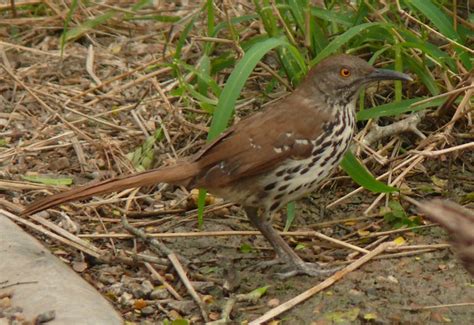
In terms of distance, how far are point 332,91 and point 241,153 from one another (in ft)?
1.69

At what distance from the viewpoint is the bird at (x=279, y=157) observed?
4.55 meters

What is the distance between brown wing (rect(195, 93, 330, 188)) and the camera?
455 centimetres

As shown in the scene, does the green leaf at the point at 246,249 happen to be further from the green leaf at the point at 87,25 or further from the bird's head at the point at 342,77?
the green leaf at the point at 87,25

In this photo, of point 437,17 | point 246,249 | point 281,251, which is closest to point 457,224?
point 281,251

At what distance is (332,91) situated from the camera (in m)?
4.80

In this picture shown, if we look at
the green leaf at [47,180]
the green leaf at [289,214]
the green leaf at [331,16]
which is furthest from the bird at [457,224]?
the green leaf at [47,180]

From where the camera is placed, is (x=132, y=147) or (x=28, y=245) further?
(x=132, y=147)

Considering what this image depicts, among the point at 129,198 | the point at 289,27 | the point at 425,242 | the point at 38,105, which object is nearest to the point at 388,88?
the point at 289,27

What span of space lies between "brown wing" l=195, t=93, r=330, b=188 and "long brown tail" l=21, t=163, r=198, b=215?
6 cm

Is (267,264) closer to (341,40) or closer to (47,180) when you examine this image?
(341,40)

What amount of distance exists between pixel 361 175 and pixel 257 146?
50 centimetres

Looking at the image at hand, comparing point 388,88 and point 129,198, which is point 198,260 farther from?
point 388,88

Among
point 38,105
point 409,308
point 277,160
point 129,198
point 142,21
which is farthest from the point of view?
point 142,21

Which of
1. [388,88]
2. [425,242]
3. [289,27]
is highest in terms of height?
[289,27]
